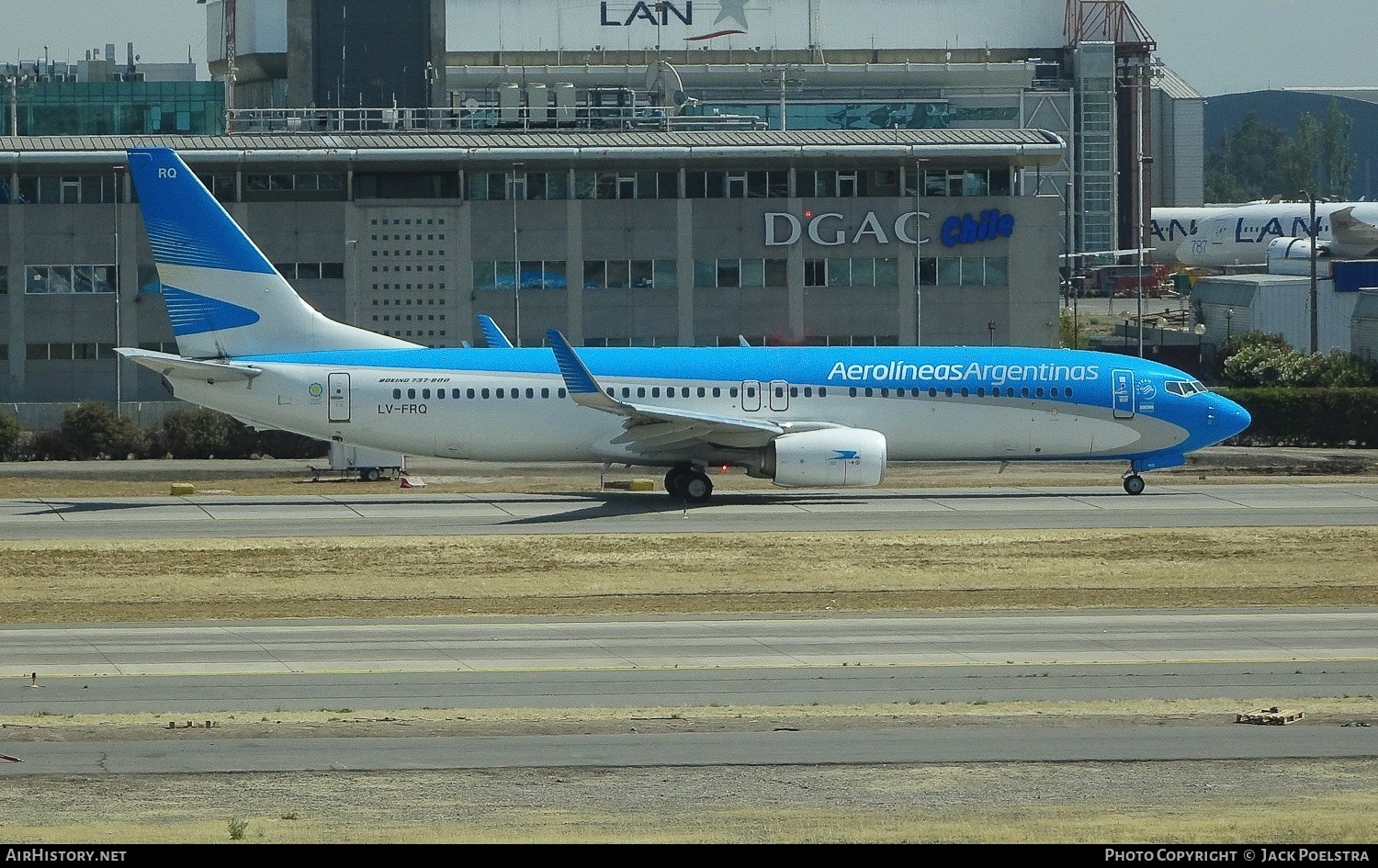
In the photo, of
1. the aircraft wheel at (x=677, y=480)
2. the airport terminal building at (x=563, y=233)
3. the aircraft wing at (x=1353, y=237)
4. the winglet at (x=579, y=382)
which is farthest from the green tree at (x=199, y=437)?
the aircraft wing at (x=1353, y=237)

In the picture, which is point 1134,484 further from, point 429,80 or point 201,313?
point 429,80

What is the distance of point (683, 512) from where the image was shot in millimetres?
44156

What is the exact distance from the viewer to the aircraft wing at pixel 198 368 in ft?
145

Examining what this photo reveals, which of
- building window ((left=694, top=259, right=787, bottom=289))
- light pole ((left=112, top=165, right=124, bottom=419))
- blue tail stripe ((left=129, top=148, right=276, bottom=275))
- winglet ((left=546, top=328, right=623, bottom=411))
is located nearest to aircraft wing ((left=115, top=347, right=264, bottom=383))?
blue tail stripe ((left=129, top=148, right=276, bottom=275))

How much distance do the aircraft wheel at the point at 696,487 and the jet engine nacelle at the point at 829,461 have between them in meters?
2.24

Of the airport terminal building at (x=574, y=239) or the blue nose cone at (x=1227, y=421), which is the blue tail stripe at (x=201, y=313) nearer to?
the blue nose cone at (x=1227, y=421)

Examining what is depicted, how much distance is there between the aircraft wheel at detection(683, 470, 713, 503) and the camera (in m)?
46.0

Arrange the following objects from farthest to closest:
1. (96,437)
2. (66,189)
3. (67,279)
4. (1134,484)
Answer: (67,279), (66,189), (96,437), (1134,484)

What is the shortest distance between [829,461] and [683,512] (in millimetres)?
3733

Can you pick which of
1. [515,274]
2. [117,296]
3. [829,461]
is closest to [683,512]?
[829,461]

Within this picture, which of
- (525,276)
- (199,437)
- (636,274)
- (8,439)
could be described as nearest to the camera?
(8,439)

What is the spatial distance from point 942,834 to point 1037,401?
32.0 meters

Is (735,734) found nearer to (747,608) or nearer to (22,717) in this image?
(22,717)

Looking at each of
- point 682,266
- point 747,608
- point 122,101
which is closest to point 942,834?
point 747,608
